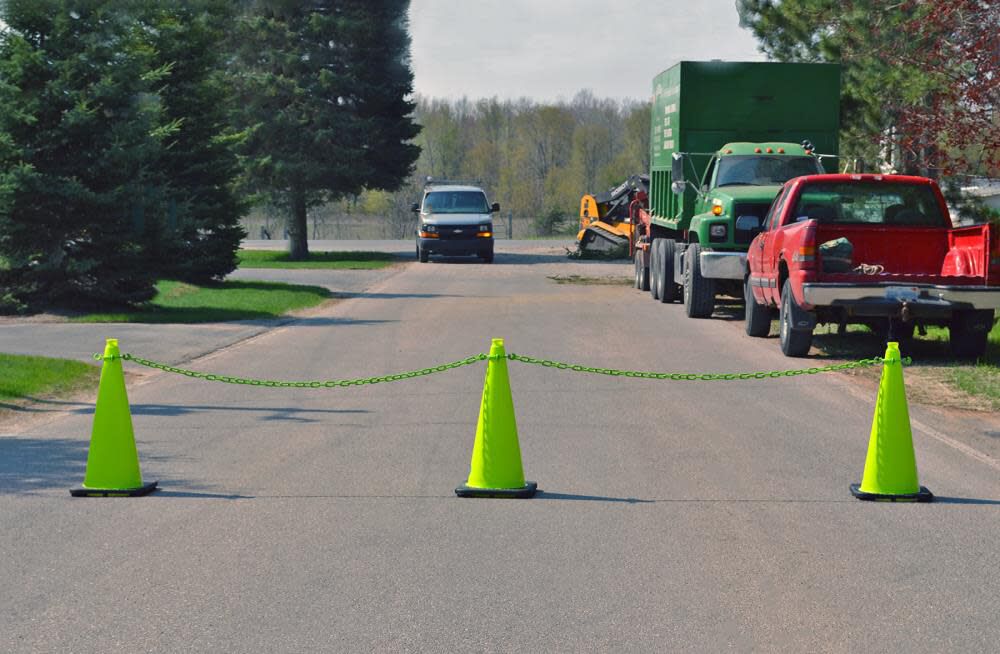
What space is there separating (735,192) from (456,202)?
22733mm

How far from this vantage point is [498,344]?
8695mm

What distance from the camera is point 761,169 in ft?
72.9

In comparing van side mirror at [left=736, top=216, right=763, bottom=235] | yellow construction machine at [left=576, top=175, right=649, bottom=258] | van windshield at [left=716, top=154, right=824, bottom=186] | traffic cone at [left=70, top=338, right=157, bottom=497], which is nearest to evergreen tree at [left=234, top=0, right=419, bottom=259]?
yellow construction machine at [left=576, top=175, right=649, bottom=258]

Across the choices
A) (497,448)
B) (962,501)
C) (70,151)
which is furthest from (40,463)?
(70,151)

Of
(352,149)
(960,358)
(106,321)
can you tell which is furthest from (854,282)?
(352,149)

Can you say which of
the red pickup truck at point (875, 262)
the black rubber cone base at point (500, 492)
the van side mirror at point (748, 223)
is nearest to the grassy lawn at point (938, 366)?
the red pickup truck at point (875, 262)

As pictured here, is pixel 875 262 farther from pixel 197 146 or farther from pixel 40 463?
pixel 197 146

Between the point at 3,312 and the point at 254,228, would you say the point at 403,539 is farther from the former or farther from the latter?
the point at 254,228

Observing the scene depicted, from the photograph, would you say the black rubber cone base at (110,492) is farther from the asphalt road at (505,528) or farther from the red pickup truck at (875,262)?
the red pickup truck at (875,262)

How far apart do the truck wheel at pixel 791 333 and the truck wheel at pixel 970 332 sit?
1.61 meters

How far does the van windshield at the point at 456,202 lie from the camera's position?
43.4 metres

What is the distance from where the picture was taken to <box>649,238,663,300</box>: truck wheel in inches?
1022

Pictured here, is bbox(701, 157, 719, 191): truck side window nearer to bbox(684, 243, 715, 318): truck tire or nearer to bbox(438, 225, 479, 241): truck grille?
bbox(684, 243, 715, 318): truck tire

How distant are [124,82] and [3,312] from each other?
4030 mm
